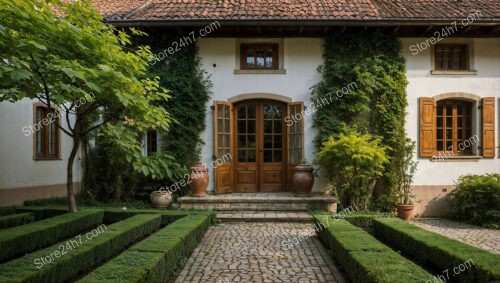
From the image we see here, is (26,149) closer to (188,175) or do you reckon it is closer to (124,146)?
(124,146)

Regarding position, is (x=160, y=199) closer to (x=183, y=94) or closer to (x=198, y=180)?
(x=198, y=180)

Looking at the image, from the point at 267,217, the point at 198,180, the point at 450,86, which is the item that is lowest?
the point at 267,217

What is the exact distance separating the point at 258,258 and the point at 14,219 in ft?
15.2

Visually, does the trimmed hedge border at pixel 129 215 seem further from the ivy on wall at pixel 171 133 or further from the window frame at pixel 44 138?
the window frame at pixel 44 138

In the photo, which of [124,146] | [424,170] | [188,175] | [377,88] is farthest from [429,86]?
[124,146]

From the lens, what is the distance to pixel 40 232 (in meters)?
5.86

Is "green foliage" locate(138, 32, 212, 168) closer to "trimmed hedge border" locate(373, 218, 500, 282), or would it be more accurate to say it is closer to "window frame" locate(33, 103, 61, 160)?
"window frame" locate(33, 103, 61, 160)

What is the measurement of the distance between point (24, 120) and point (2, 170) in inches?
53.8

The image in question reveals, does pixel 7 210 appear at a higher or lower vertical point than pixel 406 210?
higher

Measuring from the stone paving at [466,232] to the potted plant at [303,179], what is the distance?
284 cm

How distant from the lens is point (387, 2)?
37.7ft

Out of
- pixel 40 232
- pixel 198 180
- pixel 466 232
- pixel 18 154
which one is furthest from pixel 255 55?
pixel 40 232

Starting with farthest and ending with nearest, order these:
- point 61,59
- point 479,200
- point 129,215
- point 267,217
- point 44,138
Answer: point 44,138 < point 479,200 < point 267,217 < point 129,215 < point 61,59

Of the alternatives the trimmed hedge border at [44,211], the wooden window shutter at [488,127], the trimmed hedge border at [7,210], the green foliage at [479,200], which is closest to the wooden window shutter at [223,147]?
the trimmed hedge border at [44,211]
